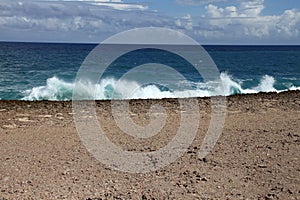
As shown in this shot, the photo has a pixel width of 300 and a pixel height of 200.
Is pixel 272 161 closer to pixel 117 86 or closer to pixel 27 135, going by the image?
pixel 27 135

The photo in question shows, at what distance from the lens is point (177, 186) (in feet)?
15.0

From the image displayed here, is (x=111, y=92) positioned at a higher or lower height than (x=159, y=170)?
higher

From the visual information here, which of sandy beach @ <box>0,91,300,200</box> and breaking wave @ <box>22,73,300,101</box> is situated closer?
sandy beach @ <box>0,91,300,200</box>

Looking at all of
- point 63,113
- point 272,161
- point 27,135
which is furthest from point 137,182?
point 63,113

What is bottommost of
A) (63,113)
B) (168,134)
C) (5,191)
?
(5,191)

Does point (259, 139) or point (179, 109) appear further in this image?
point (179, 109)

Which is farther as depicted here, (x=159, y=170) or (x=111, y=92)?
(x=111, y=92)

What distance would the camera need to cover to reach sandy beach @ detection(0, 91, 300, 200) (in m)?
4.46

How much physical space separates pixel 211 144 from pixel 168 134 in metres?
1.11

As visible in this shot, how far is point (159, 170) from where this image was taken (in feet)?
16.8

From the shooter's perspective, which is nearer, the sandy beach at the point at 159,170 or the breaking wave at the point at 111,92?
the sandy beach at the point at 159,170

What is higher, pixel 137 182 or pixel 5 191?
pixel 137 182

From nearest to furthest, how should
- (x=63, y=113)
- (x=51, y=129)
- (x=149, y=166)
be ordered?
(x=149, y=166)
(x=51, y=129)
(x=63, y=113)

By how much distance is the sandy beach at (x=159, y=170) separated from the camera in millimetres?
4457
